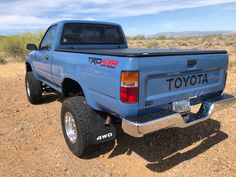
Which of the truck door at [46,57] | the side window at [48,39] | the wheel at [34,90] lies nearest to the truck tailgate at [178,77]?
the truck door at [46,57]

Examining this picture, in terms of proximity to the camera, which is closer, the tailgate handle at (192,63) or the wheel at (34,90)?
the tailgate handle at (192,63)

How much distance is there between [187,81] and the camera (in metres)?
3.46

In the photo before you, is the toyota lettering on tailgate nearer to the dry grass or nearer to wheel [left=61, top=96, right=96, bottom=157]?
wheel [left=61, top=96, right=96, bottom=157]

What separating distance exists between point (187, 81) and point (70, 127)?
1.92 metres

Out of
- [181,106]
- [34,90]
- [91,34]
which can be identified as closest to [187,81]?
[181,106]

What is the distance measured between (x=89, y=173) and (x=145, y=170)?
2.43 ft

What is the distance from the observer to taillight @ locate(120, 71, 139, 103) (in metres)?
2.88

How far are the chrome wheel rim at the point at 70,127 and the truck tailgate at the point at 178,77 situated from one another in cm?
148

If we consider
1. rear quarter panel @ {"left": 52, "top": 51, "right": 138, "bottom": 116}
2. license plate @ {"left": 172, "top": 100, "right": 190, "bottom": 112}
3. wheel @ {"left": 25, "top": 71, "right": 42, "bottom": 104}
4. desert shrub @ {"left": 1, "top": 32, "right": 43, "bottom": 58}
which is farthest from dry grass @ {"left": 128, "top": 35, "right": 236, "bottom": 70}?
rear quarter panel @ {"left": 52, "top": 51, "right": 138, "bottom": 116}

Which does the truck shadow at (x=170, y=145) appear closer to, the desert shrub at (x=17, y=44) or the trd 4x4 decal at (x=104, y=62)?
the trd 4x4 decal at (x=104, y=62)

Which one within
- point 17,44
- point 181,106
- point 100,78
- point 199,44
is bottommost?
point 199,44

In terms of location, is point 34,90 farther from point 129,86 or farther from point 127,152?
point 129,86

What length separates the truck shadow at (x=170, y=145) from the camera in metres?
3.92

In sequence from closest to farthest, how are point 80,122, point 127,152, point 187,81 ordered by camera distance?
point 187,81
point 80,122
point 127,152
